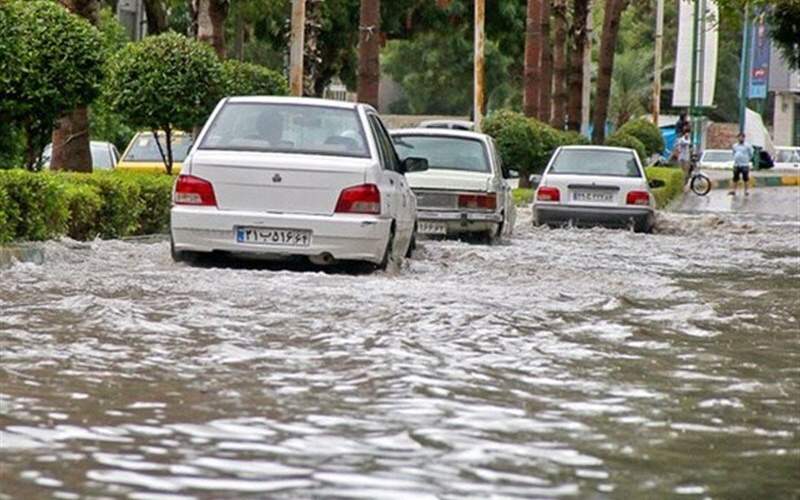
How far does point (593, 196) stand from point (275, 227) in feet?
42.6

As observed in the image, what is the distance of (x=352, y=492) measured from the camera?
620 cm

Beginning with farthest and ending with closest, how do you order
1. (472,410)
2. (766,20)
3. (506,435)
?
(766,20) < (472,410) < (506,435)

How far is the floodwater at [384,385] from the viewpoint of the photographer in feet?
21.7

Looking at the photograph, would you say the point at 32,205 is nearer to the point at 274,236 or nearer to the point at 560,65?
the point at 274,236

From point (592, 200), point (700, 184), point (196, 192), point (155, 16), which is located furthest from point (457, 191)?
point (700, 184)

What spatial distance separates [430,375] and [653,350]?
204 cm

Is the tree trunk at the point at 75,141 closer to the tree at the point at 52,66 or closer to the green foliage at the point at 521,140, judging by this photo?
the tree at the point at 52,66

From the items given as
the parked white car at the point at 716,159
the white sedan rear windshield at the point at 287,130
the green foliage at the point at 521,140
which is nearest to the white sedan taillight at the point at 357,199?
the white sedan rear windshield at the point at 287,130

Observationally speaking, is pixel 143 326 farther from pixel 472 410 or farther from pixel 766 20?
pixel 766 20

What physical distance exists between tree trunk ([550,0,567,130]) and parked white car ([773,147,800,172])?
24413 millimetres

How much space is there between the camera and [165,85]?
23.6 m

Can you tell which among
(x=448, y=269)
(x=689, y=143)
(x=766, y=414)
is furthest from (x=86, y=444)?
(x=689, y=143)

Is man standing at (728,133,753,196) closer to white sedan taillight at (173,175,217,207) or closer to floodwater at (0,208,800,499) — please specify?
floodwater at (0,208,800,499)

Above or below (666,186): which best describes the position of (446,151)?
above
